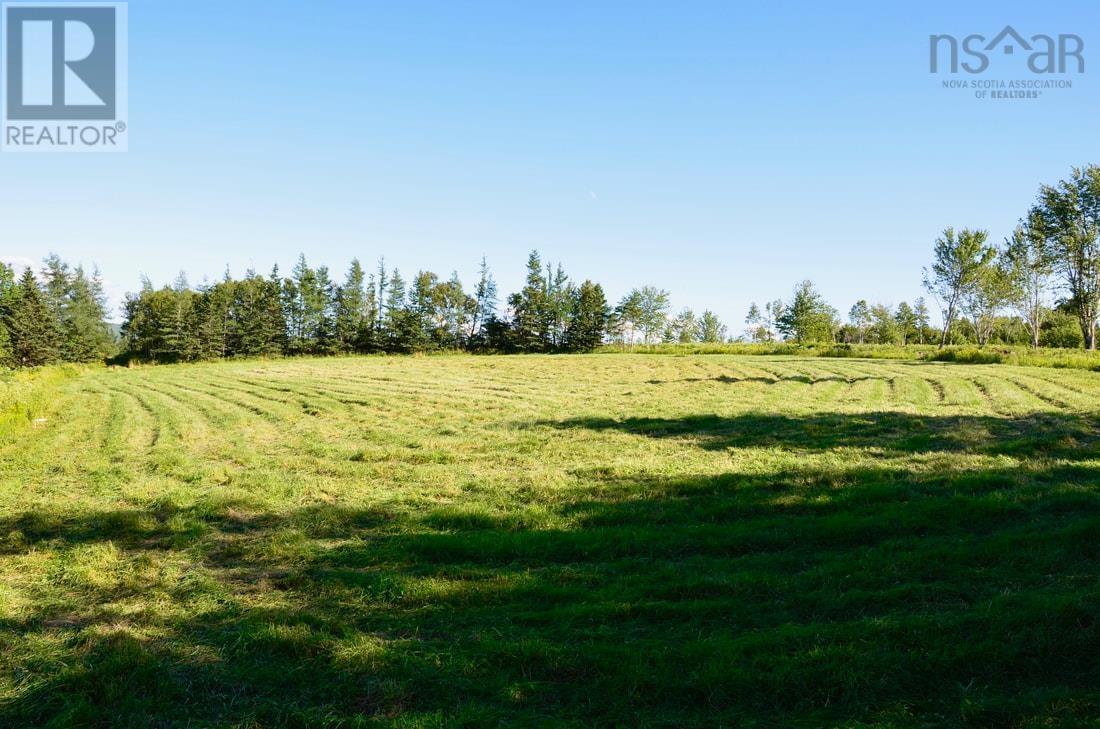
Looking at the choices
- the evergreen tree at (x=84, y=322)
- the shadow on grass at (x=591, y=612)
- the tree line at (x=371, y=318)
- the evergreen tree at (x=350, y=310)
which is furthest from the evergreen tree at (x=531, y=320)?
the shadow on grass at (x=591, y=612)

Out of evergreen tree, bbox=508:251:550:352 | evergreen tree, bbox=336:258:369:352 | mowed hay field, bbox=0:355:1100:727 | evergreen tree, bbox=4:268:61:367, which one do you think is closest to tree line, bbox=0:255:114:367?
evergreen tree, bbox=4:268:61:367

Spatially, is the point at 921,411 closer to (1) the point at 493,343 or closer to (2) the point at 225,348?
(1) the point at 493,343

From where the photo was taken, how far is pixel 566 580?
5.52 m

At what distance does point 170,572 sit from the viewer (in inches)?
234

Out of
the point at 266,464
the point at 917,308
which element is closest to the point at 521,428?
the point at 266,464

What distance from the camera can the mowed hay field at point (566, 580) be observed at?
12.1 ft

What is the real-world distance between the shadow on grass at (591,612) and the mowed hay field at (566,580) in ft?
0.08

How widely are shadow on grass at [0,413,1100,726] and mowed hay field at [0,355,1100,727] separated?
0.9 inches

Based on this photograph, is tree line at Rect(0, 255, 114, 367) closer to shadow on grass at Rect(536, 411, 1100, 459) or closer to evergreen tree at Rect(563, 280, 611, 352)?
evergreen tree at Rect(563, 280, 611, 352)

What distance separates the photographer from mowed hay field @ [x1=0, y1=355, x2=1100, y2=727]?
369 centimetres

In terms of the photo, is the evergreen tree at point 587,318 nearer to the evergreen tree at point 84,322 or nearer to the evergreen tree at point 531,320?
the evergreen tree at point 531,320

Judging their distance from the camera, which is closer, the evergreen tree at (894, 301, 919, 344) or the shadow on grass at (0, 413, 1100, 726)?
the shadow on grass at (0, 413, 1100, 726)

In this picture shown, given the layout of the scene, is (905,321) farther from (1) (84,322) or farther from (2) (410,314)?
(1) (84,322)

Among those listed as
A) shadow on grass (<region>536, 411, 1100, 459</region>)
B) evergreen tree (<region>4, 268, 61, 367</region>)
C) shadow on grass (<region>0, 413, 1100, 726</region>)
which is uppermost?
evergreen tree (<region>4, 268, 61, 367</region>)
